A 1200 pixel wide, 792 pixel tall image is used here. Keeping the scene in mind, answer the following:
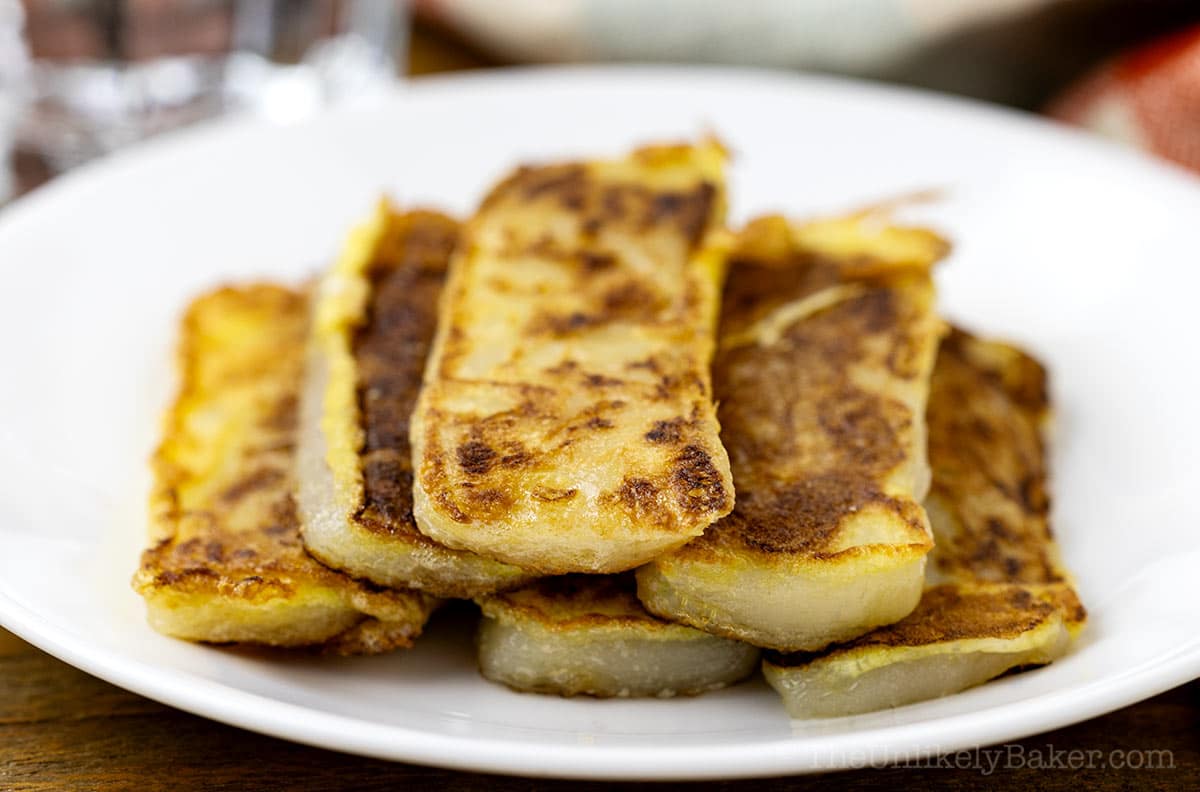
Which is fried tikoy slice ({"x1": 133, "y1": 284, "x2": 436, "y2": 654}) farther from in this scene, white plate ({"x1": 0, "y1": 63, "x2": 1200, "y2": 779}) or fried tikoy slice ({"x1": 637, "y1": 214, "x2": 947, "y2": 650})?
fried tikoy slice ({"x1": 637, "y1": 214, "x2": 947, "y2": 650})

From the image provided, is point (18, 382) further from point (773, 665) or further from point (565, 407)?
point (773, 665)

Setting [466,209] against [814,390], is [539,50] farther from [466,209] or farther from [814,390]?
[814,390]

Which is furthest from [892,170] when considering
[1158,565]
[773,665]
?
[773,665]

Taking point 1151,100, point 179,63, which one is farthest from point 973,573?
point 179,63

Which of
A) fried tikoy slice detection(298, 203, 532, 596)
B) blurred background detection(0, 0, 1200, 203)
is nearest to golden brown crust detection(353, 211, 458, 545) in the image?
fried tikoy slice detection(298, 203, 532, 596)

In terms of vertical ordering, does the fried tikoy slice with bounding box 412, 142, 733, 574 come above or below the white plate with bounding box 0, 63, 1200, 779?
above

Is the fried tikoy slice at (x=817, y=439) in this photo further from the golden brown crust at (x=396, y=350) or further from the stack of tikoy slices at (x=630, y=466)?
the golden brown crust at (x=396, y=350)

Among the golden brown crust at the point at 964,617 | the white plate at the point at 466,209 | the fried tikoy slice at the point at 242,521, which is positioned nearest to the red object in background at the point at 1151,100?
the white plate at the point at 466,209
